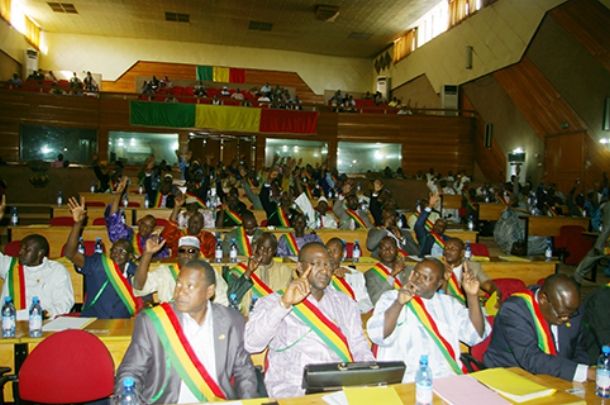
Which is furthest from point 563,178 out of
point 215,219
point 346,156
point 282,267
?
point 282,267

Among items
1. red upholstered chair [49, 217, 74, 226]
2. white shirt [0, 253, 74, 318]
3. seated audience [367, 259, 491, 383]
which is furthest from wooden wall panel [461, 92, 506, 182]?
white shirt [0, 253, 74, 318]

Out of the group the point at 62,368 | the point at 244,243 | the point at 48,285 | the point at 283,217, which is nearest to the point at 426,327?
the point at 62,368

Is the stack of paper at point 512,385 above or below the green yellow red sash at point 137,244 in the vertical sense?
below

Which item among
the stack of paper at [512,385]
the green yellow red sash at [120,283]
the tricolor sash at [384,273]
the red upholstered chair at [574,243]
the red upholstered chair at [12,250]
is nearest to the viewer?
the stack of paper at [512,385]

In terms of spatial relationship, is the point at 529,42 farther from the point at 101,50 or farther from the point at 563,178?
the point at 101,50

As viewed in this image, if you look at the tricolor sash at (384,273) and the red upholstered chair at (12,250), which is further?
the red upholstered chair at (12,250)

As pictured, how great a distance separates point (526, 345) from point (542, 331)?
167mm

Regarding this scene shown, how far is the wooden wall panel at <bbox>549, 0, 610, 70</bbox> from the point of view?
11.4 metres

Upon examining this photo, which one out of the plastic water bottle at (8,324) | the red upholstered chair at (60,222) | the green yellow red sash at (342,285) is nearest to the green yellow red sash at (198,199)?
the red upholstered chair at (60,222)

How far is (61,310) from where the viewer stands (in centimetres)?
371

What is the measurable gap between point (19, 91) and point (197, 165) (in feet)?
23.5

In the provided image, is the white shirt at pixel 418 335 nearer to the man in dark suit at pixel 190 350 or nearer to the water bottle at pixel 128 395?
the man in dark suit at pixel 190 350

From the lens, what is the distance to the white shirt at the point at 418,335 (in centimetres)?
272

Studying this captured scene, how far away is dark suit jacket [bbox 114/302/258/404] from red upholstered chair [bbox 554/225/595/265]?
8057 millimetres
